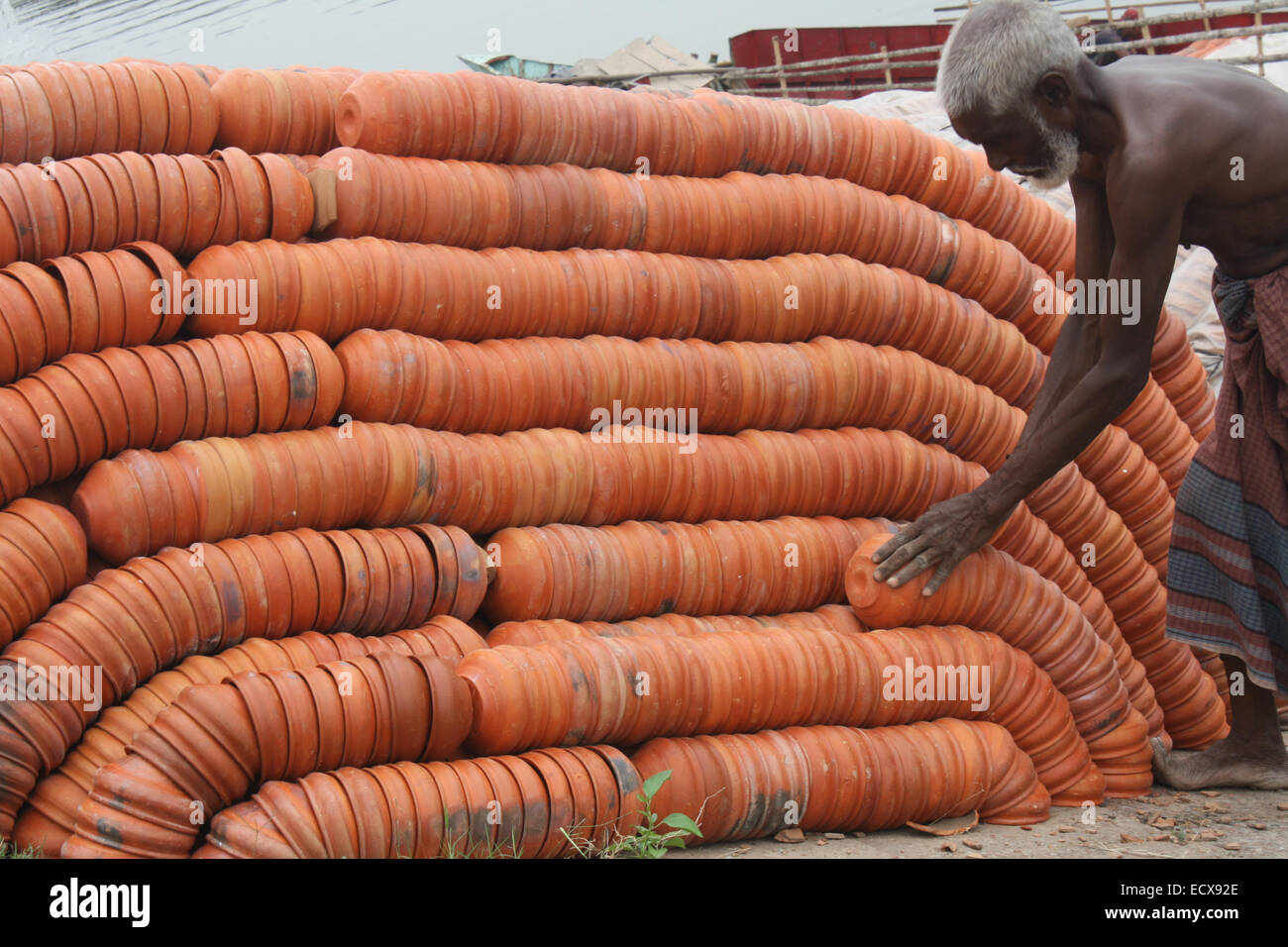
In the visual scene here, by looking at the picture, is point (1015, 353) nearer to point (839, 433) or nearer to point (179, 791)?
point (839, 433)

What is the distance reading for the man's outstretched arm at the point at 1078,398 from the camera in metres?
3.40

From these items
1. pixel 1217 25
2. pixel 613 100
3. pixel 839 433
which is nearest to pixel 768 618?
pixel 839 433

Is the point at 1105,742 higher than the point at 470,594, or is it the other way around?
the point at 470,594

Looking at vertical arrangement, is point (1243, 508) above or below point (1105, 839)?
above

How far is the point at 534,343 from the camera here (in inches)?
164

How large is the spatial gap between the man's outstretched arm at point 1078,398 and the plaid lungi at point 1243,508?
413 mm

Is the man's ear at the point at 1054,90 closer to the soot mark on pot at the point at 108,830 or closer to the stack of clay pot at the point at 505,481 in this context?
the stack of clay pot at the point at 505,481

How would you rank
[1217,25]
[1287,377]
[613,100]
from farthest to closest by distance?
[1217,25], [613,100], [1287,377]

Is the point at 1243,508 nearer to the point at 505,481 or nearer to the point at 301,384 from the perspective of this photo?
the point at 505,481

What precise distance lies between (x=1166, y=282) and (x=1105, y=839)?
1592 millimetres

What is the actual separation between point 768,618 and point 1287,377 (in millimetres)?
1695

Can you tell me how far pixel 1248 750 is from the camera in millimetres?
4176

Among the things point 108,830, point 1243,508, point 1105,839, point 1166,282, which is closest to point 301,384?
point 108,830

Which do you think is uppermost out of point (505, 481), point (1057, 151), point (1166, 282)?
point (1057, 151)
